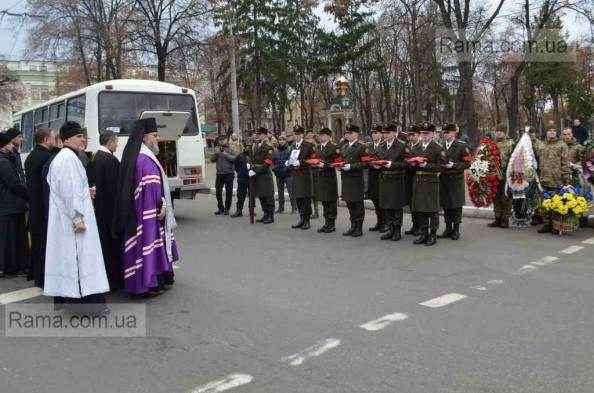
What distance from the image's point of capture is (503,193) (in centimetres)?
1045

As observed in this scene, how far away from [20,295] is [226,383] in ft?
12.9

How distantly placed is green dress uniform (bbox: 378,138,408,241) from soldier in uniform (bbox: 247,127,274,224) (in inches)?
120

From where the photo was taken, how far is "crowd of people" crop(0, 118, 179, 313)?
5.56 m

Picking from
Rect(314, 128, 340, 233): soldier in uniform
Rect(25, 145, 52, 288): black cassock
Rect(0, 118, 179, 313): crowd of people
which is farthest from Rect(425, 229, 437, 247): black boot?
Rect(25, 145, 52, 288): black cassock

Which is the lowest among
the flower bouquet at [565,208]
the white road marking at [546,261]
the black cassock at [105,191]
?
the white road marking at [546,261]

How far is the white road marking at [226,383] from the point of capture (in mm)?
4004

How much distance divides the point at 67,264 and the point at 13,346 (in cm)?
84

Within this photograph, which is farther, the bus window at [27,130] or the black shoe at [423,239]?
the bus window at [27,130]

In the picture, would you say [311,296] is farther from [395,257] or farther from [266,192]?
[266,192]

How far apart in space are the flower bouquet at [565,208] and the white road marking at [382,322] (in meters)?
5.15

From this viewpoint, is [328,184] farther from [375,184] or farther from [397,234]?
[397,234]

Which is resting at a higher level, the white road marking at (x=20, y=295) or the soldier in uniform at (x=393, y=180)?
the soldier in uniform at (x=393, y=180)

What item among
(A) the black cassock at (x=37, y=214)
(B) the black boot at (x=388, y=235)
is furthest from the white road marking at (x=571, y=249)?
(A) the black cassock at (x=37, y=214)

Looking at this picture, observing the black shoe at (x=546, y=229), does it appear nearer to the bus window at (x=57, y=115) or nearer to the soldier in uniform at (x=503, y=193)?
the soldier in uniform at (x=503, y=193)
